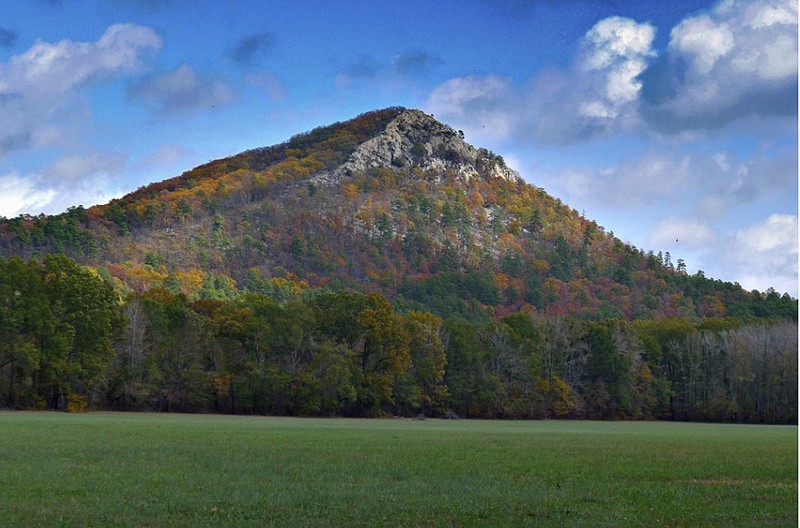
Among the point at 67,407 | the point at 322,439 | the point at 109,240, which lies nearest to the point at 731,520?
the point at 322,439

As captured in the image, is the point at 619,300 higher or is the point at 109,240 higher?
the point at 109,240

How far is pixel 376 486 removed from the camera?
20.9 meters

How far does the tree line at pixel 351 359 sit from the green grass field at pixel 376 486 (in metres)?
50.9

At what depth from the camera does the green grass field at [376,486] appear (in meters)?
16.4

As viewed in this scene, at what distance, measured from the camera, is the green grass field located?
16.4m

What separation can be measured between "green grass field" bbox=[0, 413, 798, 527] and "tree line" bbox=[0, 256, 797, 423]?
50.9 metres

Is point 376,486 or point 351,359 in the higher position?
point 351,359

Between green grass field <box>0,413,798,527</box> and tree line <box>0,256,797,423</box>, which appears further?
tree line <box>0,256,797,423</box>

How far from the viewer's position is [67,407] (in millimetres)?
81312

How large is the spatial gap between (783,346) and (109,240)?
126m

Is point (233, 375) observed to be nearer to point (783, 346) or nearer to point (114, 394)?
point (114, 394)

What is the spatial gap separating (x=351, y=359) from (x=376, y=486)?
251 feet

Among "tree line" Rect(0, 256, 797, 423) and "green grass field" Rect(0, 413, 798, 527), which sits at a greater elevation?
"tree line" Rect(0, 256, 797, 423)

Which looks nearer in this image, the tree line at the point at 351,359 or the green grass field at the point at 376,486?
the green grass field at the point at 376,486
